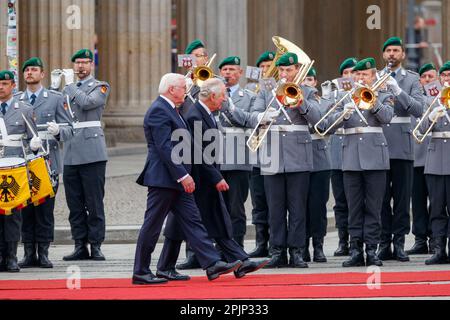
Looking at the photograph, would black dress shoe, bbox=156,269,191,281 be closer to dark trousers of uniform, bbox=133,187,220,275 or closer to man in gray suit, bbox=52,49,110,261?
dark trousers of uniform, bbox=133,187,220,275

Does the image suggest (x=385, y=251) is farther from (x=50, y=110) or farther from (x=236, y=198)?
(x=50, y=110)

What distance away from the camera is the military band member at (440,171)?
17.2 m

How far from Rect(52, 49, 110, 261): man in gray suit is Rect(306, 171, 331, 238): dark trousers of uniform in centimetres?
209

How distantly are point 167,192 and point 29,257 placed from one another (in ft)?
8.77

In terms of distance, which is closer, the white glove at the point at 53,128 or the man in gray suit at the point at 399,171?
the white glove at the point at 53,128

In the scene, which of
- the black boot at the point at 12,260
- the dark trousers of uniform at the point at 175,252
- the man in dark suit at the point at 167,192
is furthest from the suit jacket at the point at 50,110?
the man in dark suit at the point at 167,192

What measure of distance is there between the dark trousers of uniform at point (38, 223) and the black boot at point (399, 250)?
132 inches

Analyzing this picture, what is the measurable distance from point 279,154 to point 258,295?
301 centimetres

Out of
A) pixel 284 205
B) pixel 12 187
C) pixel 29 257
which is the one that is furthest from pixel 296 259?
pixel 12 187

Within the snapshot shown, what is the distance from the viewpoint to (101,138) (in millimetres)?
18062

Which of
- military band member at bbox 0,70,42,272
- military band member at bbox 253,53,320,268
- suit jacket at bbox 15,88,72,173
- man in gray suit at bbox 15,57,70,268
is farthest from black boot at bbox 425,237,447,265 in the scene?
military band member at bbox 0,70,42,272

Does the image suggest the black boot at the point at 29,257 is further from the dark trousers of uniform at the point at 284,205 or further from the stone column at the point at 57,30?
the stone column at the point at 57,30

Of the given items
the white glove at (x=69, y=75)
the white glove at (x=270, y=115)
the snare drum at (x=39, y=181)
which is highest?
the white glove at (x=69, y=75)
